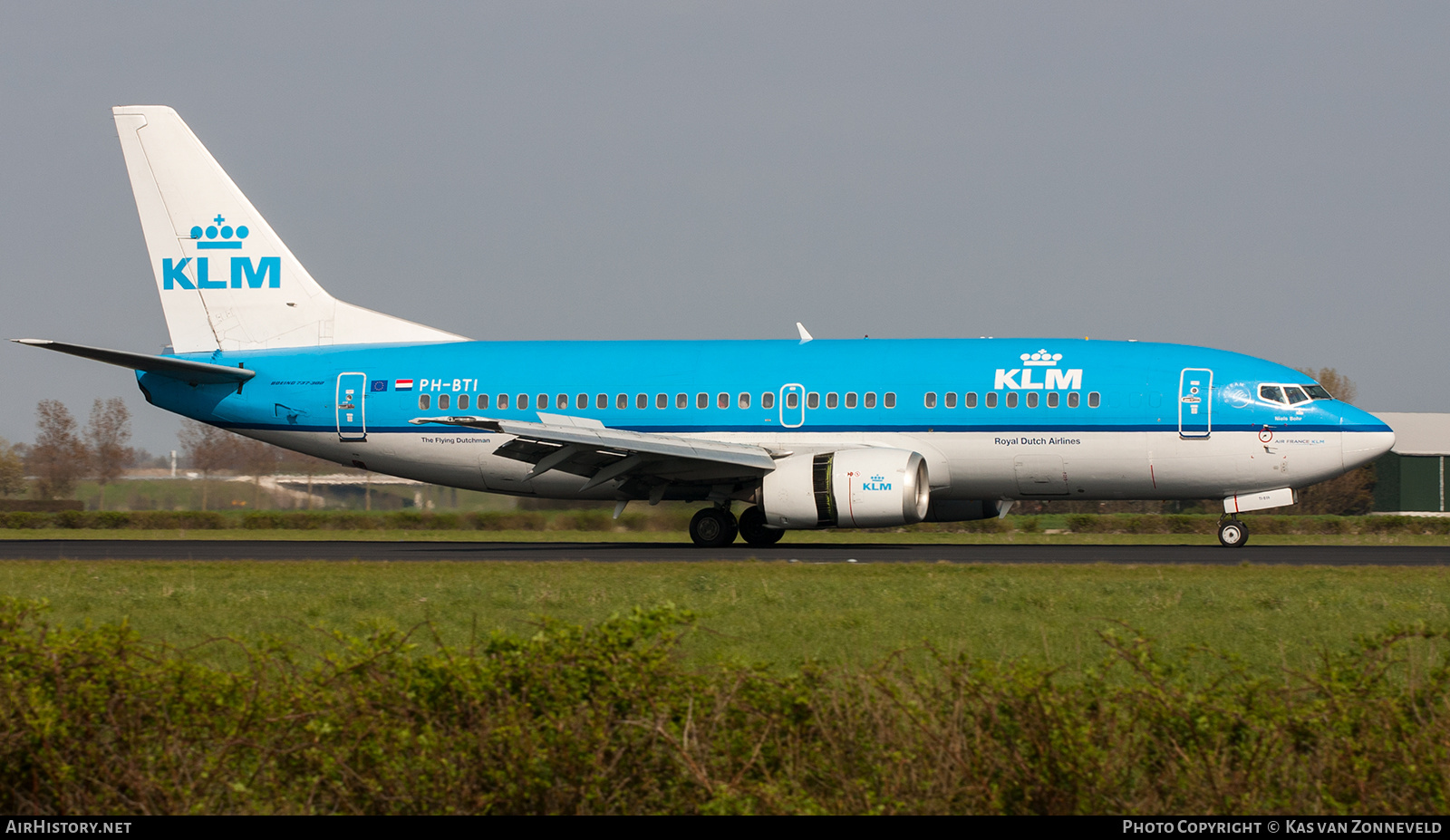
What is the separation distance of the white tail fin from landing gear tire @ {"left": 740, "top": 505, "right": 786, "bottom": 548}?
332 inches

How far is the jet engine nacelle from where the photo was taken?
26391 millimetres

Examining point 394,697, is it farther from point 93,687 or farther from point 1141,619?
point 1141,619

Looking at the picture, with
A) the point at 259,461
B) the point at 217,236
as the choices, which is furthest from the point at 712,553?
the point at 259,461

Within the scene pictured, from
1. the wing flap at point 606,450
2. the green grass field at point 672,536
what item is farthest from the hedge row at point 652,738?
the green grass field at point 672,536

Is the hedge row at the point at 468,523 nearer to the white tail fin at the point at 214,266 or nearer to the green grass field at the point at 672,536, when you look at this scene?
the green grass field at the point at 672,536

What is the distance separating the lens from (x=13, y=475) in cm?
5600

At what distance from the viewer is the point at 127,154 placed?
1282 inches

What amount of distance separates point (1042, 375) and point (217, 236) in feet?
64.3

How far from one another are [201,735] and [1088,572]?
613 inches

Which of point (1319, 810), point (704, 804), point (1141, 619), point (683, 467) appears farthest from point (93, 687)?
point (683, 467)

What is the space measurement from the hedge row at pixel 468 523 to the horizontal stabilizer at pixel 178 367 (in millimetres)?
9674

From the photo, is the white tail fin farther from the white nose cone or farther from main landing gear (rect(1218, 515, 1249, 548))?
the white nose cone

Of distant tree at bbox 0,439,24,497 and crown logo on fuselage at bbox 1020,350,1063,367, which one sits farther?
distant tree at bbox 0,439,24,497

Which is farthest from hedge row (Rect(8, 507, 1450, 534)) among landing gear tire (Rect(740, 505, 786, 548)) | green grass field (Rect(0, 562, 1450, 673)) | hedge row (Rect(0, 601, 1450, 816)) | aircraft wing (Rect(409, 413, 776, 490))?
hedge row (Rect(0, 601, 1450, 816))
